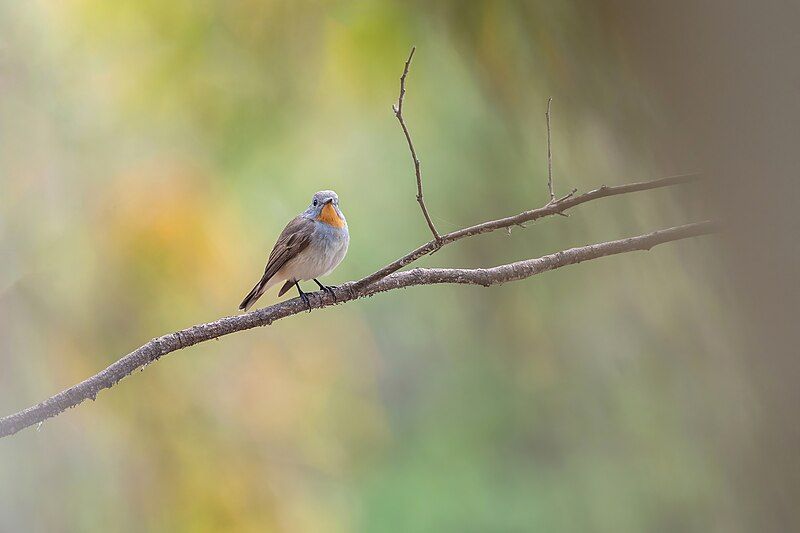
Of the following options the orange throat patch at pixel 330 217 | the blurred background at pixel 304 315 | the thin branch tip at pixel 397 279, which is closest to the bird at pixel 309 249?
the orange throat patch at pixel 330 217

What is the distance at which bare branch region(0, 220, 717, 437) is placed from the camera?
98 cm

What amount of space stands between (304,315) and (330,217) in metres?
1.25

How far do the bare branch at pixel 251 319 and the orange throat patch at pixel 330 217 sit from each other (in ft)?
1.17

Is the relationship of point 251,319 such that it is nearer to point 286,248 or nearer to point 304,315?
point 286,248

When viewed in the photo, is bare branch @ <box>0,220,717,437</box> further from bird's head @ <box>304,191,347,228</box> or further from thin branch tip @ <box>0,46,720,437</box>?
bird's head @ <box>304,191,347,228</box>

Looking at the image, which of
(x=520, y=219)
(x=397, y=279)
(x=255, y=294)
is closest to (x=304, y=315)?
(x=255, y=294)

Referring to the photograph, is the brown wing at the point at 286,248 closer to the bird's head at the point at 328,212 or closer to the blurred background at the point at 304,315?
the bird's head at the point at 328,212

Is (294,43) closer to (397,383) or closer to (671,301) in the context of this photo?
(397,383)

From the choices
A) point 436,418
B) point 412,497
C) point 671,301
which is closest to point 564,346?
point 436,418

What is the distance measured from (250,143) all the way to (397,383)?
0.99 m

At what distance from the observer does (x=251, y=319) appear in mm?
1042

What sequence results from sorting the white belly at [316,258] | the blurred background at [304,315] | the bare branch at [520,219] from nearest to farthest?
the bare branch at [520,219] < the white belly at [316,258] < the blurred background at [304,315]

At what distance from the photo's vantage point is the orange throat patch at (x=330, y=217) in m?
1.48

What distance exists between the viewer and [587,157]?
1569mm
